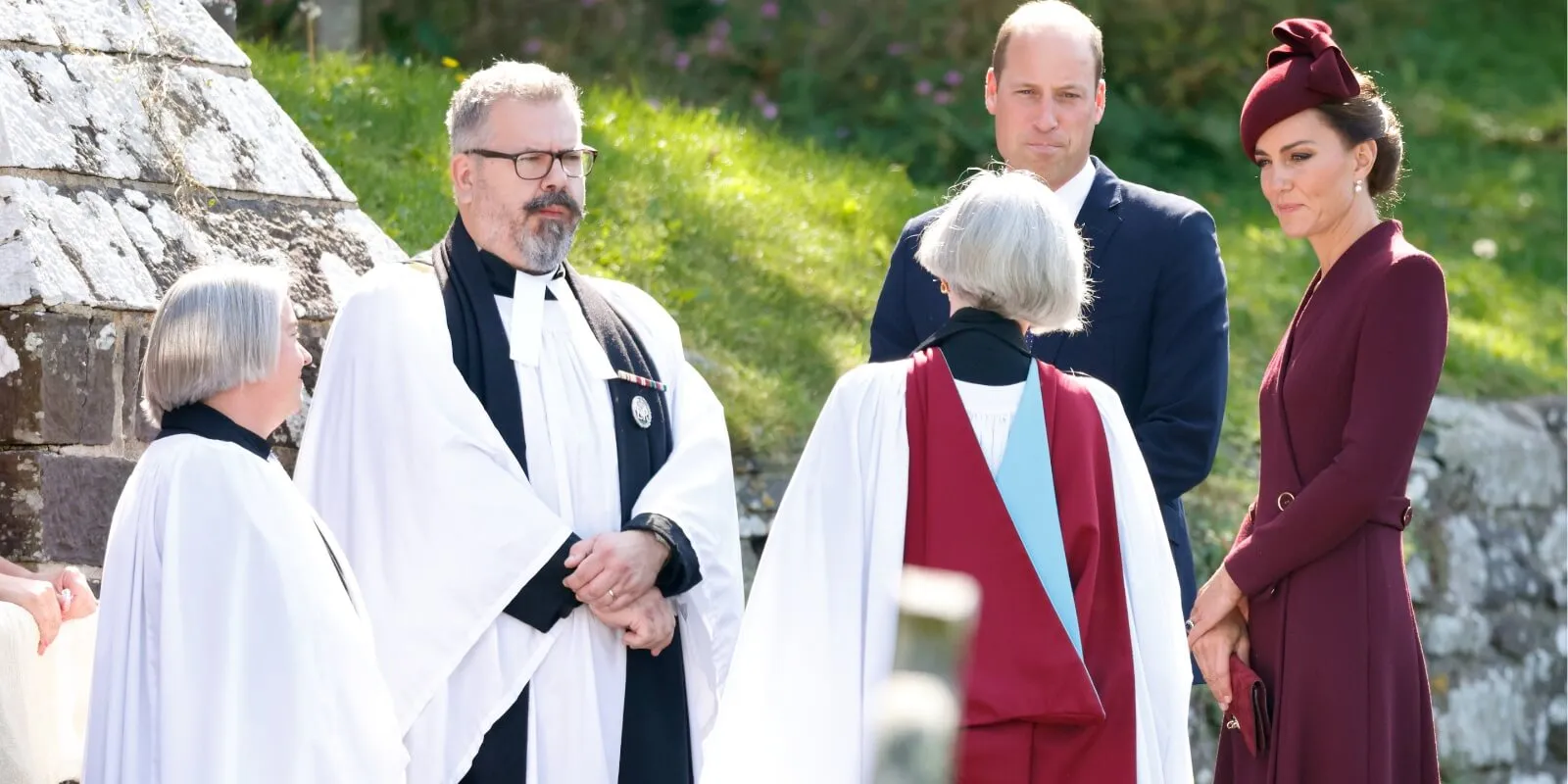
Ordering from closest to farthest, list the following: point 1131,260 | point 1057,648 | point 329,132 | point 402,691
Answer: point 1057,648, point 402,691, point 1131,260, point 329,132

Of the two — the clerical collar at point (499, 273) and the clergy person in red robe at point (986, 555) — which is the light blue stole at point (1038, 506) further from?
the clerical collar at point (499, 273)

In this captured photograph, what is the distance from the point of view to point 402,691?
384 centimetres

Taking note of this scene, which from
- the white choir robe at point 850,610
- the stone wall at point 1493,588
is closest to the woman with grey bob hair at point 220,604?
the white choir robe at point 850,610

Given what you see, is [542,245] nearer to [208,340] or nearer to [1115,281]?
[208,340]

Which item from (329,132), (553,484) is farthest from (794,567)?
(329,132)

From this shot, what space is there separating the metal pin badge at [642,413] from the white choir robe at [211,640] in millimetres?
915

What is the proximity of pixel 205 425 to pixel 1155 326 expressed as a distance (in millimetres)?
2007

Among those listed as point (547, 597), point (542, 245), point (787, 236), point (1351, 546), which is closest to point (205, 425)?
point (547, 597)

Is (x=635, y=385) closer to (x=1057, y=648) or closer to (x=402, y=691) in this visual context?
(x=402, y=691)

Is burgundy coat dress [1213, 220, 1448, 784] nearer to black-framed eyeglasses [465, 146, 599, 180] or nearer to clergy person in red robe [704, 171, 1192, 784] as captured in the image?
clergy person in red robe [704, 171, 1192, 784]

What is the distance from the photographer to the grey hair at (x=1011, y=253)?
3.36m

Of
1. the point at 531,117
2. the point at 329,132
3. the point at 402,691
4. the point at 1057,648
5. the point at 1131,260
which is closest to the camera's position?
the point at 1057,648

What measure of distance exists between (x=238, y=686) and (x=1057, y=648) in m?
1.29

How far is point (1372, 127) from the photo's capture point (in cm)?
396
